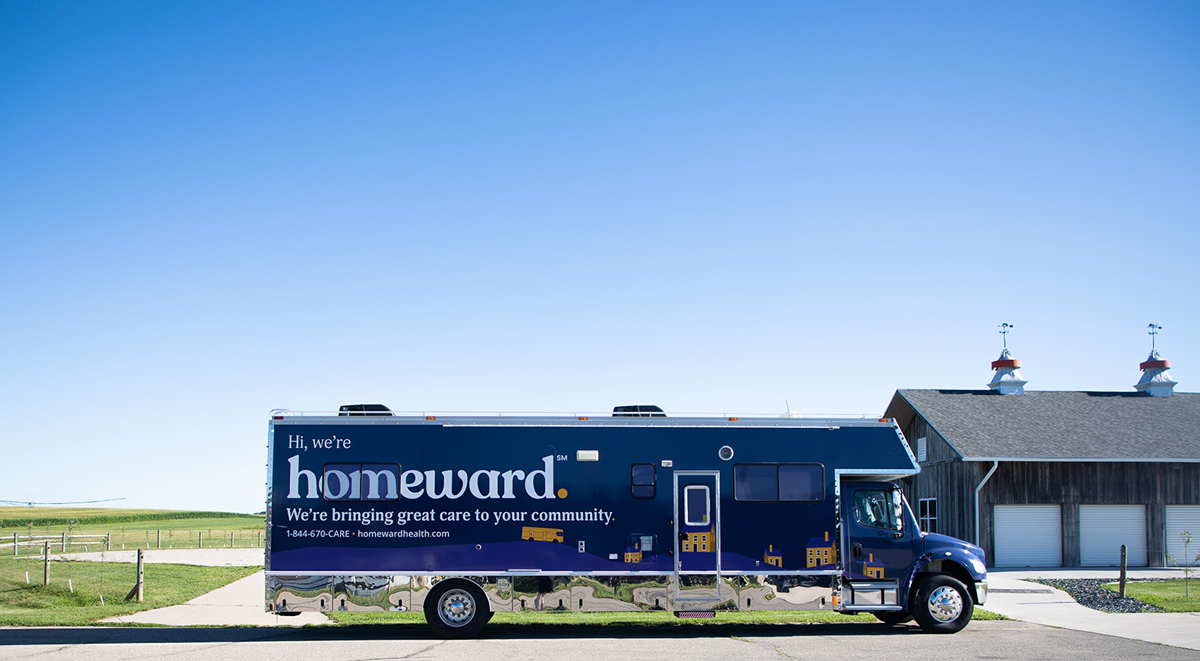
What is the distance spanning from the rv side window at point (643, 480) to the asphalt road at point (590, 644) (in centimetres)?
202

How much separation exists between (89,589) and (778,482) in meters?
14.7

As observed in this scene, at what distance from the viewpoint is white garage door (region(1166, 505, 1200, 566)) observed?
27.4m

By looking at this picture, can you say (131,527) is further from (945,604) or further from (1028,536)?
(945,604)

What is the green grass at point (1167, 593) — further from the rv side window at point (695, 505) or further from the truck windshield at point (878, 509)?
the rv side window at point (695, 505)

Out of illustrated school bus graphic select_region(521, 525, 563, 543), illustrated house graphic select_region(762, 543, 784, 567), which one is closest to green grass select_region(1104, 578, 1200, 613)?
illustrated house graphic select_region(762, 543, 784, 567)

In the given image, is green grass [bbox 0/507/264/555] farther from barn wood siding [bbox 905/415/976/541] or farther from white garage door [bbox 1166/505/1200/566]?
white garage door [bbox 1166/505/1200/566]

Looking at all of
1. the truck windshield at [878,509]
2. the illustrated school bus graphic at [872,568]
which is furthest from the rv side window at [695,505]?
the illustrated school bus graphic at [872,568]

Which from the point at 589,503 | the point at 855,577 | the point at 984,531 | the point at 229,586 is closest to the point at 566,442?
the point at 589,503

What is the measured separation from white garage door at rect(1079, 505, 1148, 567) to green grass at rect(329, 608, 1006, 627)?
13.4 metres

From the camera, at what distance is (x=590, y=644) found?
1252cm

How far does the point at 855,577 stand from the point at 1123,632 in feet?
13.6

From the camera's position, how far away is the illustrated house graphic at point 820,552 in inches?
534

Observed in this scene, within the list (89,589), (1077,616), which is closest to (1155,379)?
(1077,616)

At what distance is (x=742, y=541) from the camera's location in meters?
13.5
